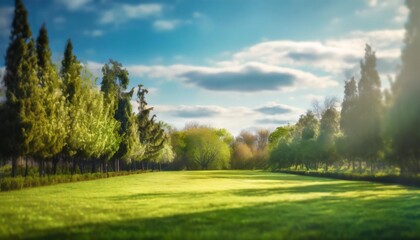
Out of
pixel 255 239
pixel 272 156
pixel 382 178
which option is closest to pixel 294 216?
pixel 255 239

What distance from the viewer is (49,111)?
41.3 m

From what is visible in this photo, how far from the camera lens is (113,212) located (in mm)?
15672

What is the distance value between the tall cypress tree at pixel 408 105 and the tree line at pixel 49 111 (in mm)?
32825

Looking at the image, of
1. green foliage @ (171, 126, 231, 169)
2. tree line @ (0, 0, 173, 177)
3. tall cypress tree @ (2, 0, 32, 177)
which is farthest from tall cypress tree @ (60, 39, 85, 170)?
green foliage @ (171, 126, 231, 169)

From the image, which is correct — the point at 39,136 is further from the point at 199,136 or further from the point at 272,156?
the point at 199,136

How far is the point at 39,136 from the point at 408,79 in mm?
34086

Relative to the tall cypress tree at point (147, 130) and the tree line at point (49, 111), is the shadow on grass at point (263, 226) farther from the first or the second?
the tall cypress tree at point (147, 130)

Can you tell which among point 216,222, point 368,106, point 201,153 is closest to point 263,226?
point 216,222

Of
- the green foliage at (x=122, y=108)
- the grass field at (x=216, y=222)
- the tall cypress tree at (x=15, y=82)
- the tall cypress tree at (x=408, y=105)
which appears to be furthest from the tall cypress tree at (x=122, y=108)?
the grass field at (x=216, y=222)

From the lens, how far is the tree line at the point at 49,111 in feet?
118

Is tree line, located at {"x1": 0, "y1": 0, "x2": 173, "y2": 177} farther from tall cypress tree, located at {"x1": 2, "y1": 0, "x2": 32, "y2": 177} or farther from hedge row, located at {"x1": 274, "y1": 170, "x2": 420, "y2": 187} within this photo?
hedge row, located at {"x1": 274, "y1": 170, "x2": 420, "y2": 187}

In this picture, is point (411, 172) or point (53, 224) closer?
point (53, 224)

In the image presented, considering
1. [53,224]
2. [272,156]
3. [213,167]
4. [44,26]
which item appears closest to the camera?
[53,224]

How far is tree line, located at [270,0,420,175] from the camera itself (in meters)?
37.3
